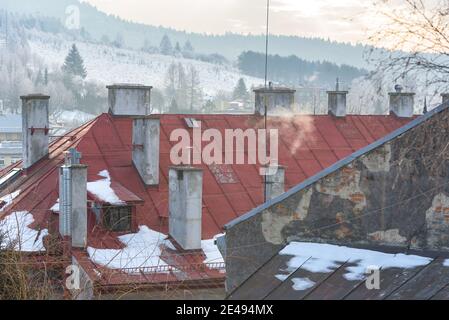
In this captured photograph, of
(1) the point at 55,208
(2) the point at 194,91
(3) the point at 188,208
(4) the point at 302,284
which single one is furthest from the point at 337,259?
(2) the point at 194,91

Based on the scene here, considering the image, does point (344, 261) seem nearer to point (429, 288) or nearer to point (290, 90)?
point (429, 288)

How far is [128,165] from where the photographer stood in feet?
62.8

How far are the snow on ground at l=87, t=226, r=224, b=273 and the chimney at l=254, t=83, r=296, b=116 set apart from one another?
23.9 ft

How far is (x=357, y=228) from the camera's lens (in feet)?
30.4

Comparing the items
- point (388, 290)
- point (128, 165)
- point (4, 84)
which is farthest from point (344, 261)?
point (4, 84)

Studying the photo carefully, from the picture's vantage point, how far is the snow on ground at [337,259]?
877 centimetres

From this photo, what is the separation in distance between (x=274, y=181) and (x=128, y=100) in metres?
4.89

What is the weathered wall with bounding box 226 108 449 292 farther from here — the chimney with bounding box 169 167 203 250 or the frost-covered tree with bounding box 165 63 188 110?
the frost-covered tree with bounding box 165 63 188 110

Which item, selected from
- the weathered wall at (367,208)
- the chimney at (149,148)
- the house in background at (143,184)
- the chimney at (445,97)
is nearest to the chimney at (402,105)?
the house in background at (143,184)

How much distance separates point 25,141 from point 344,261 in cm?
1267

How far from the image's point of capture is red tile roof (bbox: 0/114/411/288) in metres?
17.5

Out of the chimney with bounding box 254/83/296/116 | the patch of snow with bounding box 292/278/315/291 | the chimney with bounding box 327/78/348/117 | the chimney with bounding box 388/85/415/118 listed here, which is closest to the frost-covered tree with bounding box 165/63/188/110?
the chimney with bounding box 388/85/415/118

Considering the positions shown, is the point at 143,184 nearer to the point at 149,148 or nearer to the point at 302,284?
the point at 149,148
